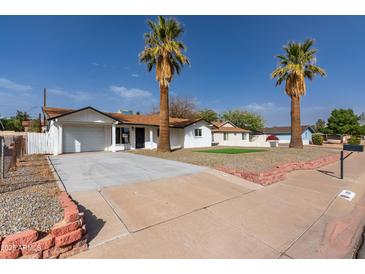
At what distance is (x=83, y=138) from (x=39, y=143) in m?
2.91

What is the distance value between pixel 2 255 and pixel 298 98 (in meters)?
21.1

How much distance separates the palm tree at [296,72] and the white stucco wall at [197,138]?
9.22m

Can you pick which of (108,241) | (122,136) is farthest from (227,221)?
(122,136)

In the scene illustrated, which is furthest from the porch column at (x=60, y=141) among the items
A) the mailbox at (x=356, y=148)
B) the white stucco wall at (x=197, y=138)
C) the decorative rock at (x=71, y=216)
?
the mailbox at (x=356, y=148)

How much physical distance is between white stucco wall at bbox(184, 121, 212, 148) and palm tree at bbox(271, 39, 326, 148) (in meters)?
9.22

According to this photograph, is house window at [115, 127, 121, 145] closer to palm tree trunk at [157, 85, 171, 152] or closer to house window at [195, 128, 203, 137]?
palm tree trunk at [157, 85, 171, 152]

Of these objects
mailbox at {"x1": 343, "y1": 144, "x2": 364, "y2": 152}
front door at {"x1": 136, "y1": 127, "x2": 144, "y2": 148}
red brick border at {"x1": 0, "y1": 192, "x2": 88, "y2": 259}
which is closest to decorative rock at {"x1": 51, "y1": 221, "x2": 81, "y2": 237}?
red brick border at {"x1": 0, "y1": 192, "x2": 88, "y2": 259}

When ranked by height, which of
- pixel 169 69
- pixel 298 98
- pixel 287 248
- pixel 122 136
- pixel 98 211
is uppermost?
pixel 169 69

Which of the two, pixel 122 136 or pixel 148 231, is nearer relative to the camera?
pixel 148 231

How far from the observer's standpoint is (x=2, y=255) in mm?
2225

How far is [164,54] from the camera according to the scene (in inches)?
549

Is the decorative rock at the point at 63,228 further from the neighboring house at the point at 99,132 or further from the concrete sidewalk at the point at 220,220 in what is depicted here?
the neighboring house at the point at 99,132

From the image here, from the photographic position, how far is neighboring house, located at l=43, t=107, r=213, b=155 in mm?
13234
